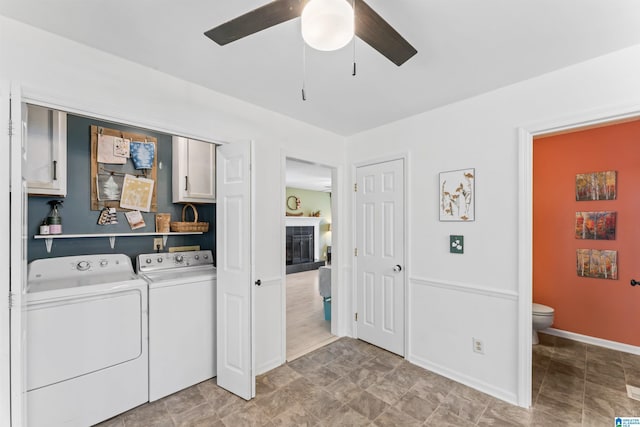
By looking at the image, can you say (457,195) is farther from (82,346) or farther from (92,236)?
(92,236)

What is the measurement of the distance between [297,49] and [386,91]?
0.90 meters

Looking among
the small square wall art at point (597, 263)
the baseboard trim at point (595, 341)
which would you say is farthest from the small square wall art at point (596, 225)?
the baseboard trim at point (595, 341)

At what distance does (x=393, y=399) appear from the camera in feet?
7.39

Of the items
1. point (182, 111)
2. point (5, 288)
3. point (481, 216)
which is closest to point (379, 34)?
point (182, 111)

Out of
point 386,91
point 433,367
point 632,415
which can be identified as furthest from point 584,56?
point 433,367

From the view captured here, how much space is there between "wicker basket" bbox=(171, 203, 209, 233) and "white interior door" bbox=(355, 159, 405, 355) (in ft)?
5.75

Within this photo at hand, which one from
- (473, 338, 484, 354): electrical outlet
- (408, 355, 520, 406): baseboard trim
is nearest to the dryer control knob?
(408, 355, 520, 406): baseboard trim

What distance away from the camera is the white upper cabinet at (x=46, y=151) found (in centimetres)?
218

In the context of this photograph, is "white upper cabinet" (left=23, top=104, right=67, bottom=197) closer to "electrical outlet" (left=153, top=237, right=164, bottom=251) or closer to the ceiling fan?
"electrical outlet" (left=153, top=237, right=164, bottom=251)

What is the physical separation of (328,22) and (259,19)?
1.19 feet

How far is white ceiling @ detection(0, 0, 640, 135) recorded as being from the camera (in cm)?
144

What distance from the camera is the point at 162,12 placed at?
1477 millimetres

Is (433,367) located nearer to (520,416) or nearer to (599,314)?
(520,416)

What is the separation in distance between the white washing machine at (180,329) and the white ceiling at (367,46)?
5.42ft
